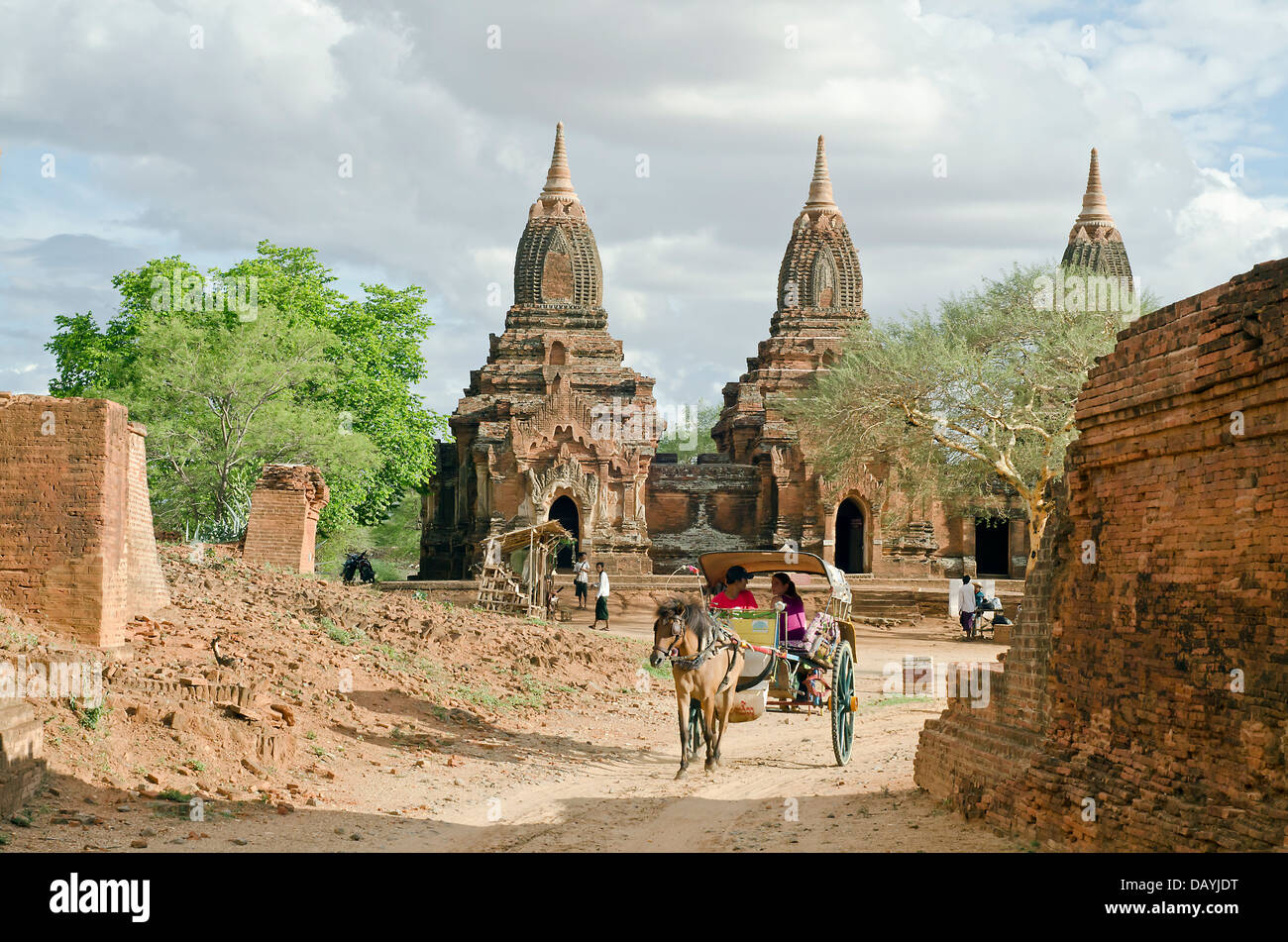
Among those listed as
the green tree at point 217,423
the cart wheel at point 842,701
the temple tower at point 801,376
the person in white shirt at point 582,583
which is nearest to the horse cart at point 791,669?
the cart wheel at point 842,701

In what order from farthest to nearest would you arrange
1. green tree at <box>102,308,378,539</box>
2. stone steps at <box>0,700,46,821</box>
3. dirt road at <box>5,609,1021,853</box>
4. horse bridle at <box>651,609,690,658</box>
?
green tree at <box>102,308,378,539</box> < horse bridle at <box>651,609,690,658</box> < dirt road at <box>5,609,1021,853</box> < stone steps at <box>0,700,46,821</box>

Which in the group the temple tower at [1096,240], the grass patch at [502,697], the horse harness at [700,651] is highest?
the temple tower at [1096,240]

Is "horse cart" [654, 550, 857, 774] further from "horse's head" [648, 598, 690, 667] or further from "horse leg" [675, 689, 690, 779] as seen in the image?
"horse's head" [648, 598, 690, 667]

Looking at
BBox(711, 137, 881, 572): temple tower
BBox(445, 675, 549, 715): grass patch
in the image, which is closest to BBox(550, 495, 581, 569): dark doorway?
BBox(711, 137, 881, 572): temple tower

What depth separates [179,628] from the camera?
13.3 metres

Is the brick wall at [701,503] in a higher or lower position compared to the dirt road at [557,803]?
higher

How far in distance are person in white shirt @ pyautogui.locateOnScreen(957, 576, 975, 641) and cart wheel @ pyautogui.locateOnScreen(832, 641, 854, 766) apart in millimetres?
14499

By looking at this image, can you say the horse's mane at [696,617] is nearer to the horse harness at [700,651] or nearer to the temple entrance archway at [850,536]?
the horse harness at [700,651]

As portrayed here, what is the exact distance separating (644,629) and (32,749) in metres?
19.6

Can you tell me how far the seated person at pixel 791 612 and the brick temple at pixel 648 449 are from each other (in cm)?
2282

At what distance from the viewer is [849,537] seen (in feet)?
130

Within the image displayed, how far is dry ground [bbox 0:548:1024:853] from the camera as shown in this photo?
28.4ft

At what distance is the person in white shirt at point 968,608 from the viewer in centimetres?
2598

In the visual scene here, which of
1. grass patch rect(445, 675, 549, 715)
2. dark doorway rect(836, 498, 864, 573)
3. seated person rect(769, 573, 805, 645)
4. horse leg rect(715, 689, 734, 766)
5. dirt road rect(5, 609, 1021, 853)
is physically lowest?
dirt road rect(5, 609, 1021, 853)
